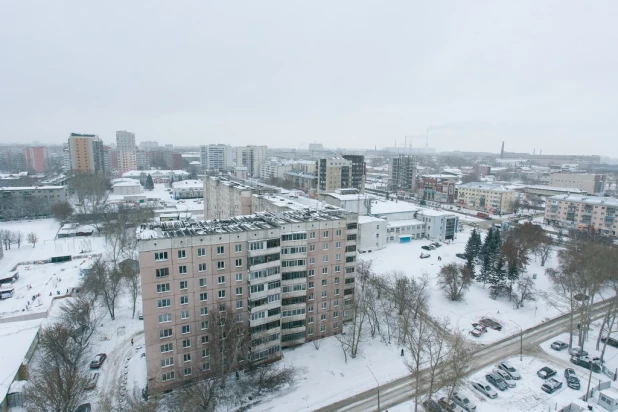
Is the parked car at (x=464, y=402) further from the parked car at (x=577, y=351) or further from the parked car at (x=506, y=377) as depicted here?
the parked car at (x=577, y=351)

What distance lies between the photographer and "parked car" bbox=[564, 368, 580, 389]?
2014 cm

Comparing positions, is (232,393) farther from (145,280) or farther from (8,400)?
(8,400)

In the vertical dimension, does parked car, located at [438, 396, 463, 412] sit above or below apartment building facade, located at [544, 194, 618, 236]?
below

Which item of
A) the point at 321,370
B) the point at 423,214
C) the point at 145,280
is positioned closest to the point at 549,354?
the point at 321,370

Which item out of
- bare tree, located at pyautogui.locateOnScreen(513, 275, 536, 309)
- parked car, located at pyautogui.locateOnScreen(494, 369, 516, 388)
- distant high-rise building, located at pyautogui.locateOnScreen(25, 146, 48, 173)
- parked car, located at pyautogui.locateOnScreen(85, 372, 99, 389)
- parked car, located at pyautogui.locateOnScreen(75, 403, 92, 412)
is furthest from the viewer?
distant high-rise building, located at pyautogui.locateOnScreen(25, 146, 48, 173)

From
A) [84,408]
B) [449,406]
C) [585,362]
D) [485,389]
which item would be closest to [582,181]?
[585,362]

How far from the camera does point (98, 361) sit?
21938 millimetres

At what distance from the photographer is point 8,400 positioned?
18.1m

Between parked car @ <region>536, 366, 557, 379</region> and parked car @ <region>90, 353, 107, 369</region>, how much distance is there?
26.8 m

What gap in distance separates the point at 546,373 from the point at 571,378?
120cm

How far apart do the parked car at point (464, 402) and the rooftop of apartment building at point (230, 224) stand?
1219cm

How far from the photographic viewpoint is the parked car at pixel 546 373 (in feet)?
69.2

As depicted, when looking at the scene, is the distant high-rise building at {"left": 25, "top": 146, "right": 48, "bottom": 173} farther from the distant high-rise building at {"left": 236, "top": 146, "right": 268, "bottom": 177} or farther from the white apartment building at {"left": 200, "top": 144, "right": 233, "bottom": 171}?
the distant high-rise building at {"left": 236, "top": 146, "right": 268, "bottom": 177}

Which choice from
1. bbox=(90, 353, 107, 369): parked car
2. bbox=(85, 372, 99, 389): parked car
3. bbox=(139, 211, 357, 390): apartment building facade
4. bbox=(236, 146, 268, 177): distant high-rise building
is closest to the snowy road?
bbox=(139, 211, 357, 390): apartment building facade
